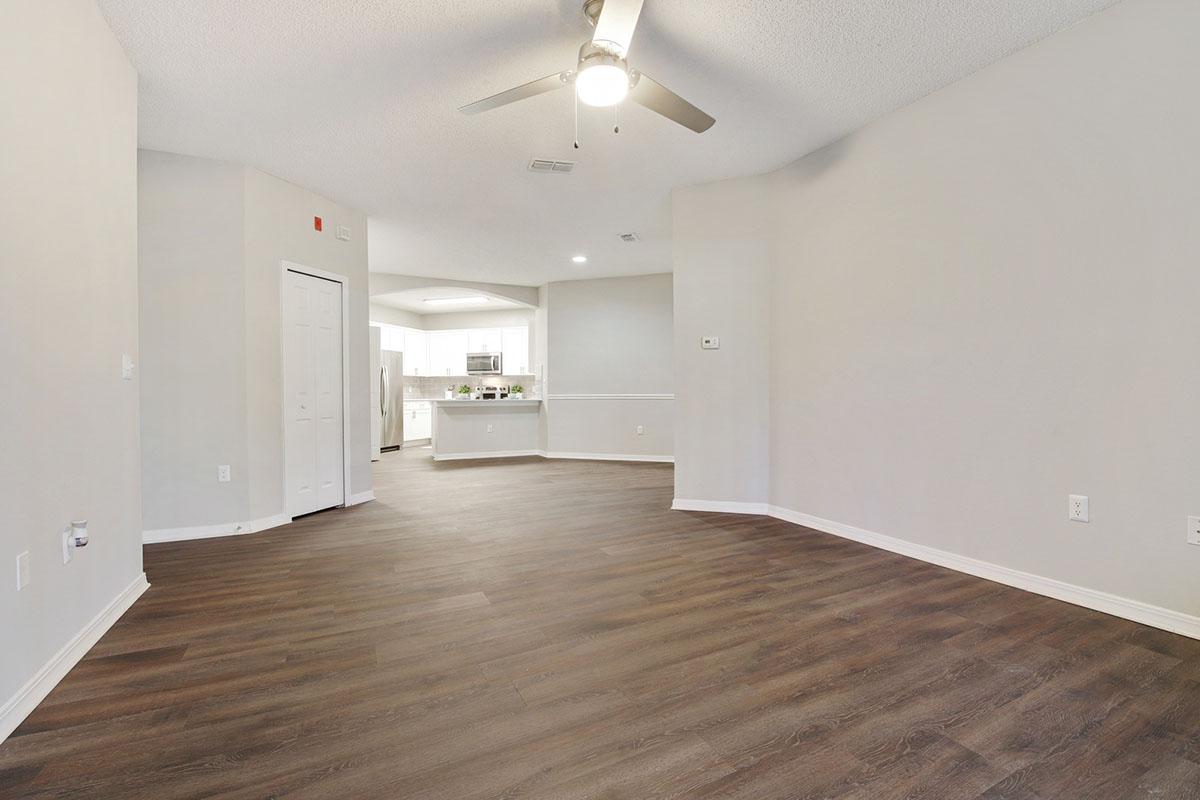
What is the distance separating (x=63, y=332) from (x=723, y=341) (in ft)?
12.5

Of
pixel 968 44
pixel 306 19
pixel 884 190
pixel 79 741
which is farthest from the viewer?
pixel 884 190

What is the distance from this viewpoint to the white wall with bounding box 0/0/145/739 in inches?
64.1

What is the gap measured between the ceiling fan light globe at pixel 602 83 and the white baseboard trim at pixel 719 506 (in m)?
3.14

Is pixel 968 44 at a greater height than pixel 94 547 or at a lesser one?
greater

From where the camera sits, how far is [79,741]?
5.00 feet

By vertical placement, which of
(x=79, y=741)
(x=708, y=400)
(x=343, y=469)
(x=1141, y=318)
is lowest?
(x=79, y=741)

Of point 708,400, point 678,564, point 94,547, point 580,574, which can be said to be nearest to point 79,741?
point 94,547

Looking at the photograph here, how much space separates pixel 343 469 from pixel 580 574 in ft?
9.34

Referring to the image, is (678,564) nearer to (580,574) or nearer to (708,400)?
(580,574)

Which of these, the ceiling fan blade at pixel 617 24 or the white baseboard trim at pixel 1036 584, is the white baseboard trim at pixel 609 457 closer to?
the white baseboard trim at pixel 1036 584

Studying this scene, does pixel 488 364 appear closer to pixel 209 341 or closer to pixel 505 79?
pixel 209 341

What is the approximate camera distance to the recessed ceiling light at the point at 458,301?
28.5 feet

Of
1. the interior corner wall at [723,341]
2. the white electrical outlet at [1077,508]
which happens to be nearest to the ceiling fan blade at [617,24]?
the interior corner wall at [723,341]

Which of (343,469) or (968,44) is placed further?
(343,469)
